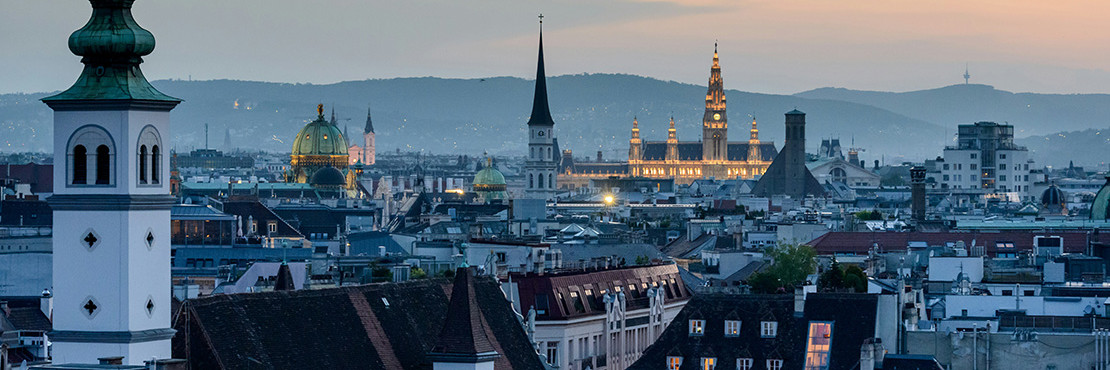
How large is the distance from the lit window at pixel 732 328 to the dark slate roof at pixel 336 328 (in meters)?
15.4

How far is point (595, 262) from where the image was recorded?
9688cm

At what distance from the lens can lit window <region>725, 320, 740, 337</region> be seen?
73125 millimetres

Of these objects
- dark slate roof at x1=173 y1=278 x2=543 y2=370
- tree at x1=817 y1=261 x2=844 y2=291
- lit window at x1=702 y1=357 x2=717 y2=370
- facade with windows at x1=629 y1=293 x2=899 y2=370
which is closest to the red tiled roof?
tree at x1=817 y1=261 x2=844 y2=291

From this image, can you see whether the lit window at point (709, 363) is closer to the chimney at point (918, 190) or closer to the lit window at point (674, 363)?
the lit window at point (674, 363)

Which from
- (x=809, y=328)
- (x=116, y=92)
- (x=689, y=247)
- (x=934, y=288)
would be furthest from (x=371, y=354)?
(x=689, y=247)

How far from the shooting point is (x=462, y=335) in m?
51.5

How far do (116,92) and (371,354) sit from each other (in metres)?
9.17

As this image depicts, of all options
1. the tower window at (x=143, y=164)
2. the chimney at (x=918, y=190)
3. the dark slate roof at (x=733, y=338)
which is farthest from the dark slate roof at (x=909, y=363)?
the chimney at (x=918, y=190)

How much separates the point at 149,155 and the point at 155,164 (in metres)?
0.36

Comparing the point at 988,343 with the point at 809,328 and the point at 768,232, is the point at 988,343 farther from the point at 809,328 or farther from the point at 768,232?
the point at 768,232

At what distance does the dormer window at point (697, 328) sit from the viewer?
73250 millimetres

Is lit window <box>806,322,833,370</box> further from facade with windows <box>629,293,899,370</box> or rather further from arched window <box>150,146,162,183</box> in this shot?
arched window <box>150,146,162,183</box>

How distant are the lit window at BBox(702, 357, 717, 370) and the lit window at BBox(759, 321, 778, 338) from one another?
1635mm

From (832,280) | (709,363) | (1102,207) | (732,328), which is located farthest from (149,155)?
(1102,207)
